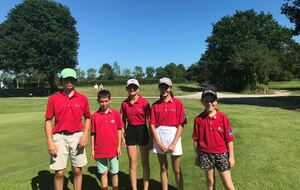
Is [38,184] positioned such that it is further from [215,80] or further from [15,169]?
[215,80]

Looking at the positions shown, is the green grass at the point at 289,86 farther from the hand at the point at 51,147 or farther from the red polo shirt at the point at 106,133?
the hand at the point at 51,147

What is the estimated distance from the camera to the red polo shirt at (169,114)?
5.64 meters

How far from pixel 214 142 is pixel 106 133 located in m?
1.79

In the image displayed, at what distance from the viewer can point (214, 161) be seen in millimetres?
5156

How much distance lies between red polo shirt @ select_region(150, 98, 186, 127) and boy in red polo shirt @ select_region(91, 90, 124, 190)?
0.66m

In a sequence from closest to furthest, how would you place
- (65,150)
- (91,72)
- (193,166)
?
(65,150) < (193,166) < (91,72)

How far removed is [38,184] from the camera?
689 cm

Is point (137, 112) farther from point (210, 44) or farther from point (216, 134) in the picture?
point (210, 44)

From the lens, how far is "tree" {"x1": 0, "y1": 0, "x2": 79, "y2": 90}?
51125 mm

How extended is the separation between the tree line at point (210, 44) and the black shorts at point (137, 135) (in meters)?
43.1

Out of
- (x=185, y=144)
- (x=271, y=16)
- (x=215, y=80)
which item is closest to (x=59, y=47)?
(x=215, y=80)

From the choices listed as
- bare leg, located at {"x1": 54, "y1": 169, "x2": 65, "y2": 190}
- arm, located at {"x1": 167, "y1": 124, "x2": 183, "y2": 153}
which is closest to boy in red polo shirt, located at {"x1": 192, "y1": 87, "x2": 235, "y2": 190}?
arm, located at {"x1": 167, "y1": 124, "x2": 183, "y2": 153}

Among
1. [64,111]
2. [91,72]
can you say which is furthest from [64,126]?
[91,72]

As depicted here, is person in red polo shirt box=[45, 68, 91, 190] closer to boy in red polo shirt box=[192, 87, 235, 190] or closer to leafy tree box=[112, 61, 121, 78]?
boy in red polo shirt box=[192, 87, 235, 190]
